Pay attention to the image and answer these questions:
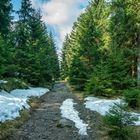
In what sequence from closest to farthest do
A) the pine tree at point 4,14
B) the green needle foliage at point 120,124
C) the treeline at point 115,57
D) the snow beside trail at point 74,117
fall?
the green needle foliage at point 120,124
the snow beside trail at point 74,117
the treeline at point 115,57
the pine tree at point 4,14

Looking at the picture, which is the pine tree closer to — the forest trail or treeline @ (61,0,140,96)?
treeline @ (61,0,140,96)

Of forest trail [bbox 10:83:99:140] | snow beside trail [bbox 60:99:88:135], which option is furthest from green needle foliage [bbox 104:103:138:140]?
snow beside trail [bbox 60:99:88:135]

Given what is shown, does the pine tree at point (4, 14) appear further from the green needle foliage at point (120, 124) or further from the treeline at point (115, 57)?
the green needle foliage at point (120, 124)

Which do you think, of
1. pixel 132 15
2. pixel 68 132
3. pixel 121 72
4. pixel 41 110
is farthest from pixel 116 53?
pixel 68 132

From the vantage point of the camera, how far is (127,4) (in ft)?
89.3

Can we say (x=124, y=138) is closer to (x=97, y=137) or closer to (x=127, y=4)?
(x=97, y=137)

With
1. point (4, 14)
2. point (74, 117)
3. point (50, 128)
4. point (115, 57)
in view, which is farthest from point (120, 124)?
point (4, 14)

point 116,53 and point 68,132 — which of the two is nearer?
point 68,132

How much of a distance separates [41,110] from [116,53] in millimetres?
9655

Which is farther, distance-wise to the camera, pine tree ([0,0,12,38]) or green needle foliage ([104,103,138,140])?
pine tree ([0,0,12,38])

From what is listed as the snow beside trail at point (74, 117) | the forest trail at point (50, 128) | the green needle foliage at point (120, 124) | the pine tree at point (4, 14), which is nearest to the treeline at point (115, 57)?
the snow beside trail at point (74, 117)

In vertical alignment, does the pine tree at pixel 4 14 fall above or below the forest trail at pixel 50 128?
above

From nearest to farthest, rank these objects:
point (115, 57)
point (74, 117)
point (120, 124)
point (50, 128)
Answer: point (120, 124) → point (50, 128) → point (74, 117) → point (115, 57)

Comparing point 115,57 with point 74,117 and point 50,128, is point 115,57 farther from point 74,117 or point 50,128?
point 50,128
